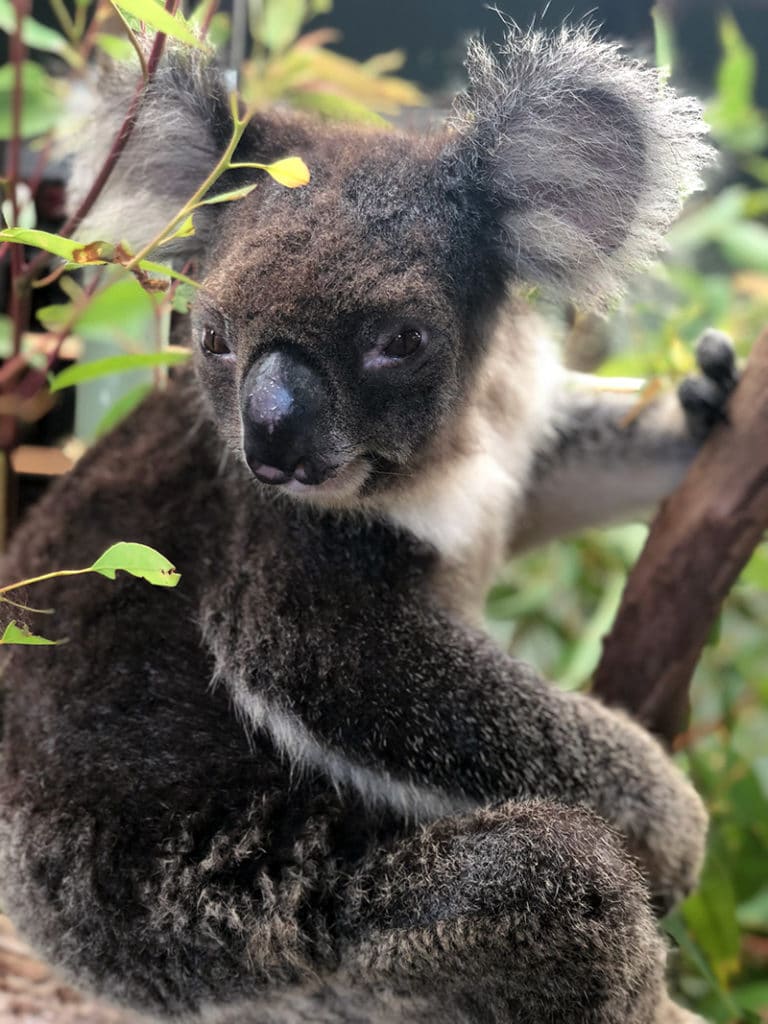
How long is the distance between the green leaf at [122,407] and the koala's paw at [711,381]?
120 centimetres

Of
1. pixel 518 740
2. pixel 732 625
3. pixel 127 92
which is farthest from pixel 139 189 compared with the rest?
pixel 732 625

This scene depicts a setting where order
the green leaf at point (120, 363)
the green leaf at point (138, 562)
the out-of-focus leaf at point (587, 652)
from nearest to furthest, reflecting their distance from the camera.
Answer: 1. the green leaf at point (138, 562)
2. the green leaf at point (120, 363)
3. the out-of-focus leaf at point (587, 652)

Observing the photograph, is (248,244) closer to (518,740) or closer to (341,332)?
(341,332)

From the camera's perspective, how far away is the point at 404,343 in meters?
1.54

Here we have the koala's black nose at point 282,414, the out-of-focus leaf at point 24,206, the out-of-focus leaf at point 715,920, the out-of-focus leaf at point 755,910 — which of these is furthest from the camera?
the out-of-focus leaf at point 755,910

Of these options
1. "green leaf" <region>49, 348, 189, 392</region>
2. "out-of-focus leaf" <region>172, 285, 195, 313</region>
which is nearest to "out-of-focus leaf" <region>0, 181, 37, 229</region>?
"green leaf" <region>49, 348, 189, 392</region>

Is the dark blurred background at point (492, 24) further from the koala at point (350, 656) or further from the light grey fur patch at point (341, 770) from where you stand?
the light grey fur patch at point (341, 770)

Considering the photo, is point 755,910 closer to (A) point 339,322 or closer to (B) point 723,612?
(B) point 723,612

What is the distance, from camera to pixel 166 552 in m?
1.87

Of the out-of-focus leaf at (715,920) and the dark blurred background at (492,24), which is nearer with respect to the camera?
the dark blurred background at (492,24)

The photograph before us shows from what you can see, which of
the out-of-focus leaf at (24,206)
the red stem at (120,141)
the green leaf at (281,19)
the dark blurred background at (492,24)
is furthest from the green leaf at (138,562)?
the green leaf at (281,19)

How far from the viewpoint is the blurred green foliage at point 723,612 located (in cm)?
231

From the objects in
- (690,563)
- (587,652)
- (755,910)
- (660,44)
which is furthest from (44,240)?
(755,910)

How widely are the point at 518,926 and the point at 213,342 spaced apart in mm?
1011
